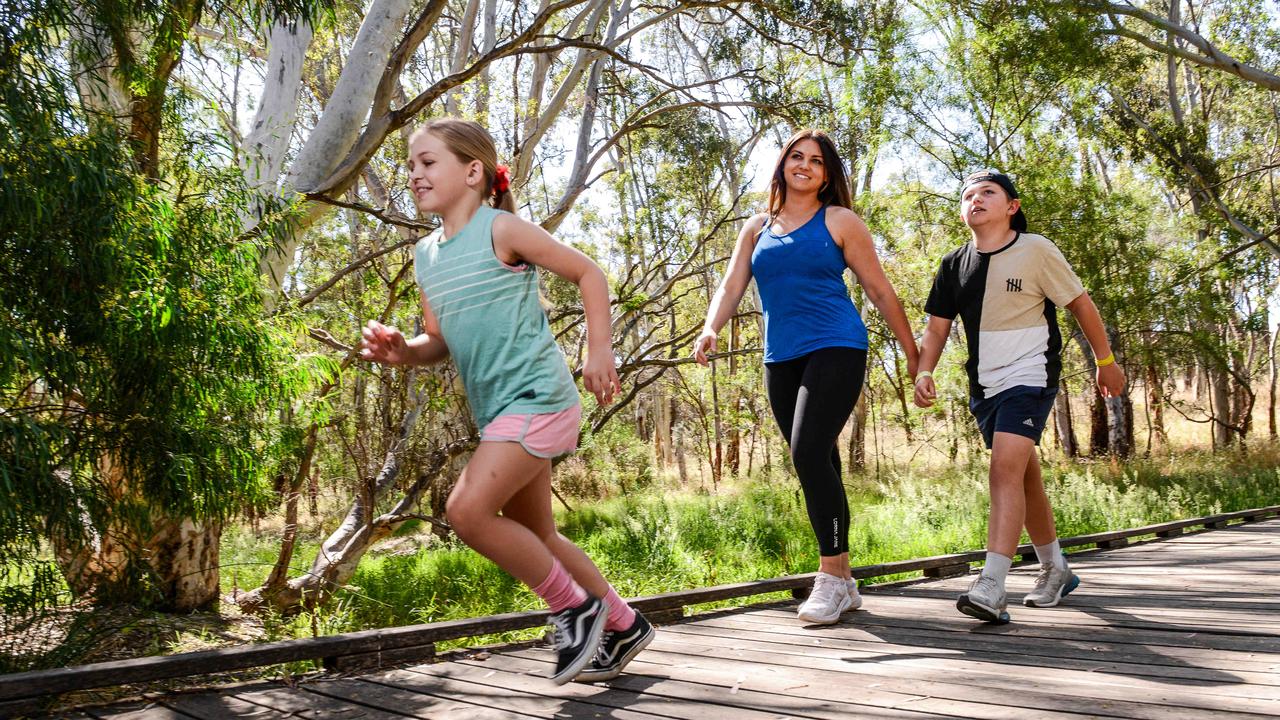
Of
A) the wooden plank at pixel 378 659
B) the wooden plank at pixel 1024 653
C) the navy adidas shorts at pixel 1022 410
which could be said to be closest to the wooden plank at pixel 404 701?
the wooden plank at pixel 378 659

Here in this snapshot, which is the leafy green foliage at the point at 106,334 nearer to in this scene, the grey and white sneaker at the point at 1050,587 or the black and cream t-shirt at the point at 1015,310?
the black and cream t-shirt at the point at 1015,310

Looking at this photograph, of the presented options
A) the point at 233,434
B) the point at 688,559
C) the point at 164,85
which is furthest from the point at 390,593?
the point at 164,85

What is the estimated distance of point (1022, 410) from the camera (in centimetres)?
339

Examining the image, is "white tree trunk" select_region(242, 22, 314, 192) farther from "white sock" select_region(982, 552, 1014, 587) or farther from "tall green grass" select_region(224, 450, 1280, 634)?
"white sock" select_region(982, 552, 1014, 587)

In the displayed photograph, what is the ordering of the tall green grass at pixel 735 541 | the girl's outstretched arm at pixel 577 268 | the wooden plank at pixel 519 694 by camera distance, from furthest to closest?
the tall green grass at pixel 735 541 < the girl's outstretched arm at pixel 577 268 < the wooden plank at pixel 519 694

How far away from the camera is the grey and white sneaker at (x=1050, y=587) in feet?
12.1

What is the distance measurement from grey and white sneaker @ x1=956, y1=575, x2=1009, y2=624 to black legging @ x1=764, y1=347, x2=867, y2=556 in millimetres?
453

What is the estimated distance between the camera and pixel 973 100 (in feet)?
50.2

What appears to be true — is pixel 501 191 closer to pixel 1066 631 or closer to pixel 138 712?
pixel 138 712

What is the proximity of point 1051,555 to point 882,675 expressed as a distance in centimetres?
154

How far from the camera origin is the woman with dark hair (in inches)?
130

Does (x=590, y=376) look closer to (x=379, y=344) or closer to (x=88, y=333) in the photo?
(x=379, y=344)

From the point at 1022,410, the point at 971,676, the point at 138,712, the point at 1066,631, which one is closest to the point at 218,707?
the point at 138,712

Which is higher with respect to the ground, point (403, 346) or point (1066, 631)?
point (403, 346)
